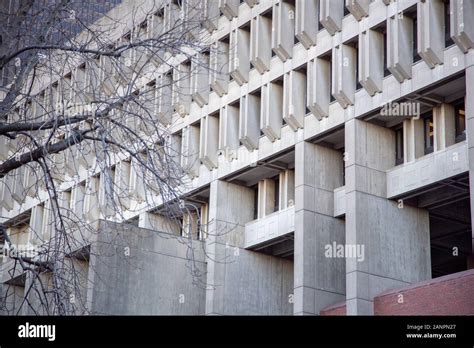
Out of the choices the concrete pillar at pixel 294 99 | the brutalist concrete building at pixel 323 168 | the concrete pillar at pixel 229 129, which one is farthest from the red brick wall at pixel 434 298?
the concrete pillar at pixel 229 129

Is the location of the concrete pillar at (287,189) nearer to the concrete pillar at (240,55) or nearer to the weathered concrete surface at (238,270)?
the weathered concrete surface at (238,270)

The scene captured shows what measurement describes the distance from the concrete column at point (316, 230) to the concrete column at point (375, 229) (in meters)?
2.58

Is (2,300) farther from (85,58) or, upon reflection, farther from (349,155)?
(349,155)

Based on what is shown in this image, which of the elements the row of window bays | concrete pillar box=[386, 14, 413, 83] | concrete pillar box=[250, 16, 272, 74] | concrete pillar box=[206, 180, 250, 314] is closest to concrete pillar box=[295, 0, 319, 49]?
the row of window bays

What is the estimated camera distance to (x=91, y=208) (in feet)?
163

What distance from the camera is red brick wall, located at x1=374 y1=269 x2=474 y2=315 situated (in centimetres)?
3316

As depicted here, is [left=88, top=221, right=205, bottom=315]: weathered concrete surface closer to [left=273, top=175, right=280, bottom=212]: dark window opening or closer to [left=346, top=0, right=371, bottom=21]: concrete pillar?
[left=273, top=175, right=280, bottom=212]: dark window opening

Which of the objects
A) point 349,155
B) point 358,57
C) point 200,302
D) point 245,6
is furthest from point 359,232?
point 245,6

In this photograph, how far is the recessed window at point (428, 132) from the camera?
127 feet

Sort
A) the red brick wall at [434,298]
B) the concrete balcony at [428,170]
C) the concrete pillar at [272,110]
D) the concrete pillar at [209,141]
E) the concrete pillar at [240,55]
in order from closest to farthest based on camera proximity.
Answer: the red brick wall at [434,298] → the concrete balcony at [428,170] → the concrete pillar at [272,110] → the concrete pillar at [240,55] → the concrete pillar at [209,141]

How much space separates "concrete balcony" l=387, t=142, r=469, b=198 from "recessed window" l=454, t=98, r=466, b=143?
1337 mm

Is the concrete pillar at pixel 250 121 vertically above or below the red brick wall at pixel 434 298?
above

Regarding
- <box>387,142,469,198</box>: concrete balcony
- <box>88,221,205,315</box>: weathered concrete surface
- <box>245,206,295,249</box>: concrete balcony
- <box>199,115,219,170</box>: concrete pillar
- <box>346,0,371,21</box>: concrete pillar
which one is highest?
<box>346,0,371,21</box>: concrete pillar

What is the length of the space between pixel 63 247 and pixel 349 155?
86.1 feet
